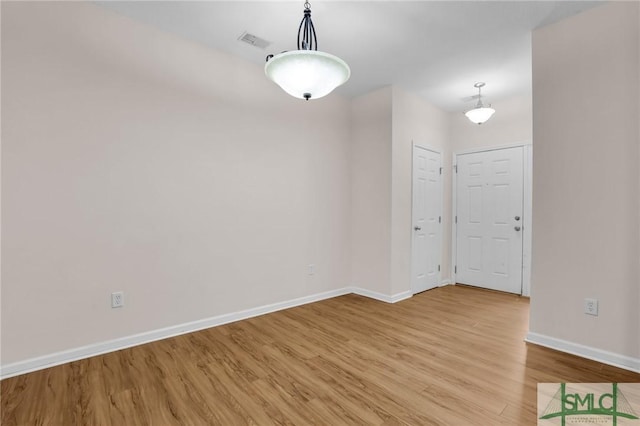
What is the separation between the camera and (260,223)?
3428 millimetres

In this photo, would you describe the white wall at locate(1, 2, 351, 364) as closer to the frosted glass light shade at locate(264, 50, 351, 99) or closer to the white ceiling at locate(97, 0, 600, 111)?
the white ceiling at locate(97, 0, 600, 111)

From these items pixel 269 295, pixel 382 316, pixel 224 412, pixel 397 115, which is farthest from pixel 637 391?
pixel 397 115

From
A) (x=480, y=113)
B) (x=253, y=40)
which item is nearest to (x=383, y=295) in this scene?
(x=480, y=113)

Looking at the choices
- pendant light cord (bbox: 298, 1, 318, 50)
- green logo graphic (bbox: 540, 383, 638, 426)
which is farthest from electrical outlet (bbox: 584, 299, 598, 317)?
pendant light cord (bbox: 298, 1, 318, 50)

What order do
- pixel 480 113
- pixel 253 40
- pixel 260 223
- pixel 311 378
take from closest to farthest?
1. pixel 311 378
2. pixel 253 40
3. pixel 260 223
4. pixel 480 113

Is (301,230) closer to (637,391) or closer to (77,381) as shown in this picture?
(77,381)

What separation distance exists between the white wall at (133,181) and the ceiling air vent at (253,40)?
14.3 inches

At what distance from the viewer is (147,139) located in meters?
2.70

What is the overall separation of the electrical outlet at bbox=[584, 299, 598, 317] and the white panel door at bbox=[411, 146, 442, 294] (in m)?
1.95

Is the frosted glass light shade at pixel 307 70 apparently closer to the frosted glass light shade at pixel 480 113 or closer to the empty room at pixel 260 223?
the empty room at pixel 260 223

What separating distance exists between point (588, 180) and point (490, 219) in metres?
2.18

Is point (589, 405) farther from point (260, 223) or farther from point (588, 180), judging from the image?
point (260, 223)

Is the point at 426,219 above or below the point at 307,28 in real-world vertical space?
below

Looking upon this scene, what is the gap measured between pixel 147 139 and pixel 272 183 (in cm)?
132
